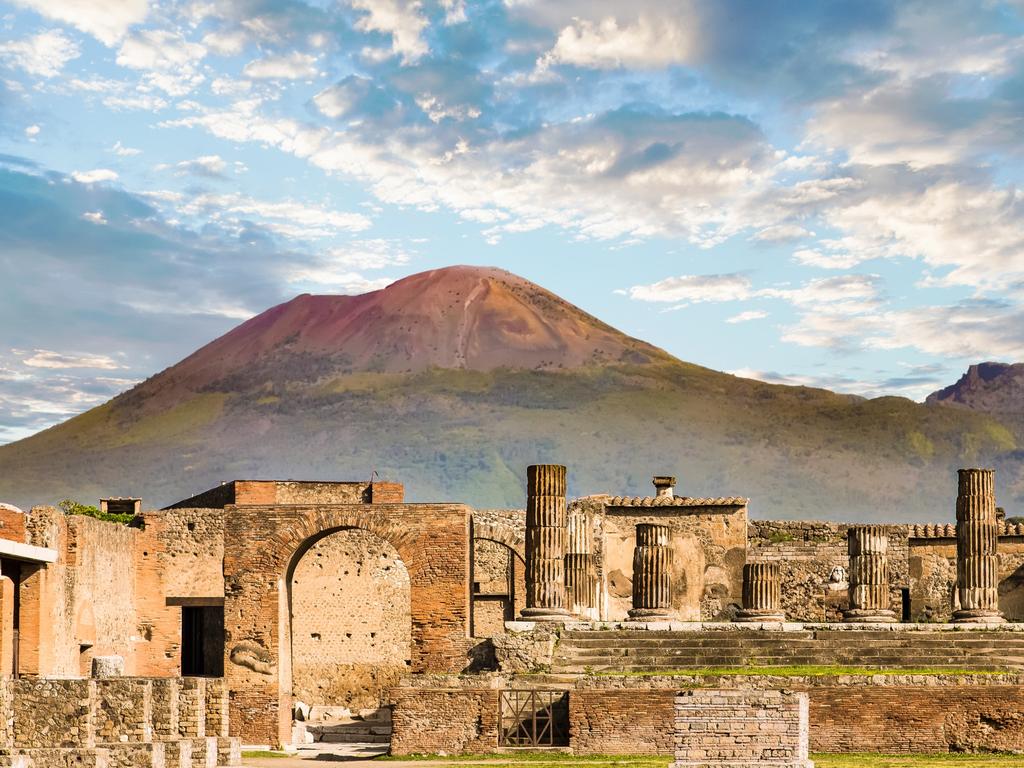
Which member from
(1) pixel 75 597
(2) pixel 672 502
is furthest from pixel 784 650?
(2) pixel 672 502

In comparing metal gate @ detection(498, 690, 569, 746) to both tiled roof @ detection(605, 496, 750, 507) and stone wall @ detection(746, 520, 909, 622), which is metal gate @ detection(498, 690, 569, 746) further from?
tiled roof @ detection(605, 496, 750, 507)

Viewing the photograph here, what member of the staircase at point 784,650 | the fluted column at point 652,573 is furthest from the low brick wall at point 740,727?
the fluted column at point 652,573

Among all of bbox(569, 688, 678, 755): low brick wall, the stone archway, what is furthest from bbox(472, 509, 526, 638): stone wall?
bbox(569, 688, 678, 755): low brick wall

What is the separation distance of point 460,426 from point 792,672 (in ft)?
542

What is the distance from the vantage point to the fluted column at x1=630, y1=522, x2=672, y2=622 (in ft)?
106

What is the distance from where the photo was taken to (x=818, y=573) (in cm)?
4041

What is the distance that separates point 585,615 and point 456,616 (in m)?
4.03

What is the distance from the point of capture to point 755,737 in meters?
18.5

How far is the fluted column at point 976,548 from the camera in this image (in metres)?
32.6

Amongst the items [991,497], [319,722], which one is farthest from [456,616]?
[991,497]

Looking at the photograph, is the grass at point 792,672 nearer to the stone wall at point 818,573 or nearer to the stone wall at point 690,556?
the stone wall at point 818,573

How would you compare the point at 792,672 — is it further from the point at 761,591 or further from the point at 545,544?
the point at 761,591

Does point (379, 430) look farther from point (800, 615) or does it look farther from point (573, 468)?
point (800, 615)

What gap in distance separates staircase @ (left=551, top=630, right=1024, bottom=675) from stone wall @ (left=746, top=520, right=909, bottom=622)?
35.7ft
